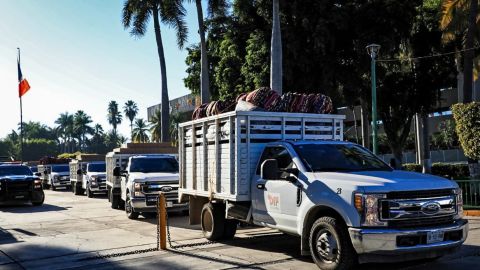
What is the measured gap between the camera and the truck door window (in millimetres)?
8258

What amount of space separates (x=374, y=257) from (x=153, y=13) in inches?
1091

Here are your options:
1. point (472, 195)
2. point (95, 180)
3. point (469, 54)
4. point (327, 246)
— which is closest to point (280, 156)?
point (327, 246)

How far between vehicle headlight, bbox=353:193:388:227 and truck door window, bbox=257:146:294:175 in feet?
5.80

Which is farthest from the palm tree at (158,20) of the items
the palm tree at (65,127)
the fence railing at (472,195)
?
the palm tree at (65,127)

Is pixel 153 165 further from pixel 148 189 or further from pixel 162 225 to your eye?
pixel 162 225

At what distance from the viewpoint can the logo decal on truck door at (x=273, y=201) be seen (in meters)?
8.16

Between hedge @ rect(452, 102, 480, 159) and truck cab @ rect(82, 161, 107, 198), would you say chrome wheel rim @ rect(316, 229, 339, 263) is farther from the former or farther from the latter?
truck cab @ rect(82, 161, 107, 198)

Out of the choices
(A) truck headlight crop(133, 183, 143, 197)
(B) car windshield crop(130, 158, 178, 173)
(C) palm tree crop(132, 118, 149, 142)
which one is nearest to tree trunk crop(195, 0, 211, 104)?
(B) car windshield crop(130, 158, 178, 173)

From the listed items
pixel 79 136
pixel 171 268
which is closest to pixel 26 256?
pixel 171 268

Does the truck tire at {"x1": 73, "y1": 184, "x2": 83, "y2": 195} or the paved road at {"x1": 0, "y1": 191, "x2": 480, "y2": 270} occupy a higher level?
the paved road at {"x1": 0, "y1": 191, "x2": 480, "y2": 270}

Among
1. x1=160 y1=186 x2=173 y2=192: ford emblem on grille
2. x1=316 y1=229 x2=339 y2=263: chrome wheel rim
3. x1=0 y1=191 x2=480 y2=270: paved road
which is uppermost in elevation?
x1=160 y1=186 x2=173 y2=192: ford emblem on grille

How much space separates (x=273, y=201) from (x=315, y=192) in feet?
3.86

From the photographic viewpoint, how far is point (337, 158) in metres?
8.11

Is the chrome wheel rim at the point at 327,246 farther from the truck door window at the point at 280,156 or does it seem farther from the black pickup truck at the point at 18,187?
the black pickup truck at the point at 18,187
